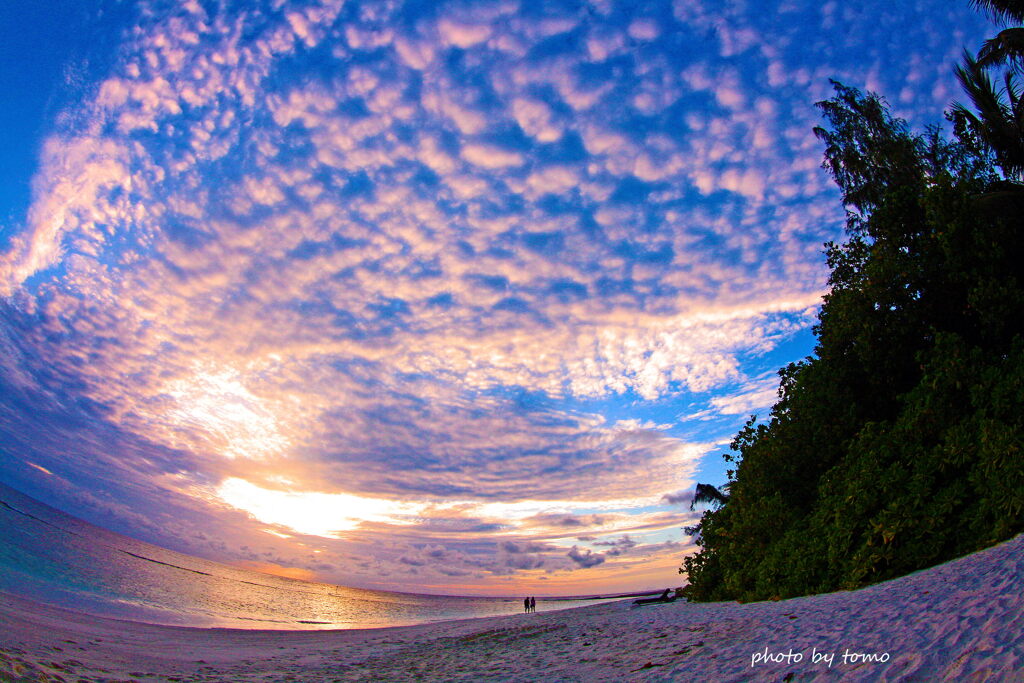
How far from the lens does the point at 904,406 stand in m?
12.3

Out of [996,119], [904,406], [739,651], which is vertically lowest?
[739,651]

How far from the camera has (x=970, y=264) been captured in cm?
1148

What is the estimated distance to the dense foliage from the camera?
8883 mm

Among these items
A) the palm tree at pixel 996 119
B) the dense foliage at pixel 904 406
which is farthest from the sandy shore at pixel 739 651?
the palm tree at pixel 996 119

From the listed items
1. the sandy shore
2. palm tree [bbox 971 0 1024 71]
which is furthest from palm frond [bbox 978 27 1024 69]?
the sandy shore

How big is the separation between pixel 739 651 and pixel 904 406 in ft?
31.1

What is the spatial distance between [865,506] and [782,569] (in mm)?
3524

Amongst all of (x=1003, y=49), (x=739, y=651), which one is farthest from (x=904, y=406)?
(x=1003, y=49)

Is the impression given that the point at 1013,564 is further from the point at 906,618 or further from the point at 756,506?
the point at 756,506

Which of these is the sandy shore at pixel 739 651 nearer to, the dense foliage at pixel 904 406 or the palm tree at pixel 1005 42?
the dense foliage at pixel 904 406

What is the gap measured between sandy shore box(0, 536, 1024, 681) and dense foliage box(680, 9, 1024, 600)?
1.45 meters

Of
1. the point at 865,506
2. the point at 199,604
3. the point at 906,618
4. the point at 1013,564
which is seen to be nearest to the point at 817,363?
the point at 865,506

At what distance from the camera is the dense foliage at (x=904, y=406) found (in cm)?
888

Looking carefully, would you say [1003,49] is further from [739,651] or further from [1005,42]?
[739,651]
